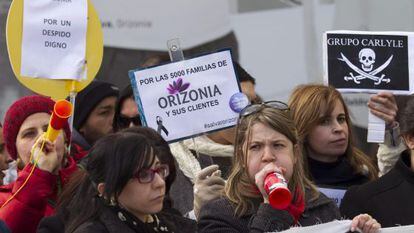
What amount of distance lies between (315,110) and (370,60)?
1.21ft

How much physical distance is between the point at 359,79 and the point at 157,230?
67.1 inches

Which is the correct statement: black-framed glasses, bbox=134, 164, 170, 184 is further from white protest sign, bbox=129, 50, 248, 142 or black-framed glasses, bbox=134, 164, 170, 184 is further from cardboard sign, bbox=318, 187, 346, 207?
cardboard sign, bbox=318, 187, 346, 207

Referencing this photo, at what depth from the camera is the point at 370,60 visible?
6180 millimetres

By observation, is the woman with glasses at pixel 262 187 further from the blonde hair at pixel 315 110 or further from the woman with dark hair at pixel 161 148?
the blonde hair at pixel 315 110

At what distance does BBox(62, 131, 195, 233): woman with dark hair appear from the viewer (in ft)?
15.7

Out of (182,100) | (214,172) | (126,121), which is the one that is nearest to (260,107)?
(214,172)

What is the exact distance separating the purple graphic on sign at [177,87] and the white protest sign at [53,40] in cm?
45

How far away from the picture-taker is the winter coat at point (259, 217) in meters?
4.89

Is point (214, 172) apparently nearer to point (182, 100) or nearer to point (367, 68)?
point (182, 100)

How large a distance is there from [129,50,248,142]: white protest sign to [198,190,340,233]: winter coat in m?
0.82

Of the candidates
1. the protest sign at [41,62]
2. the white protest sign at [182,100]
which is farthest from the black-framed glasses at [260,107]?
the protest sign at [41,62]

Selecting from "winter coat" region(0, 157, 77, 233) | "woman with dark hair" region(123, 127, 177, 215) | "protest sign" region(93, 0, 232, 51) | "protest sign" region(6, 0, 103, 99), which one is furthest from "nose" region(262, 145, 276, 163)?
"protest sign" region(93, 0, 232, 51)

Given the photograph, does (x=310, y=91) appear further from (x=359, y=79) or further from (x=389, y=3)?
(x=389, y=3)

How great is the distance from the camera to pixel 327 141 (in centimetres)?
613
